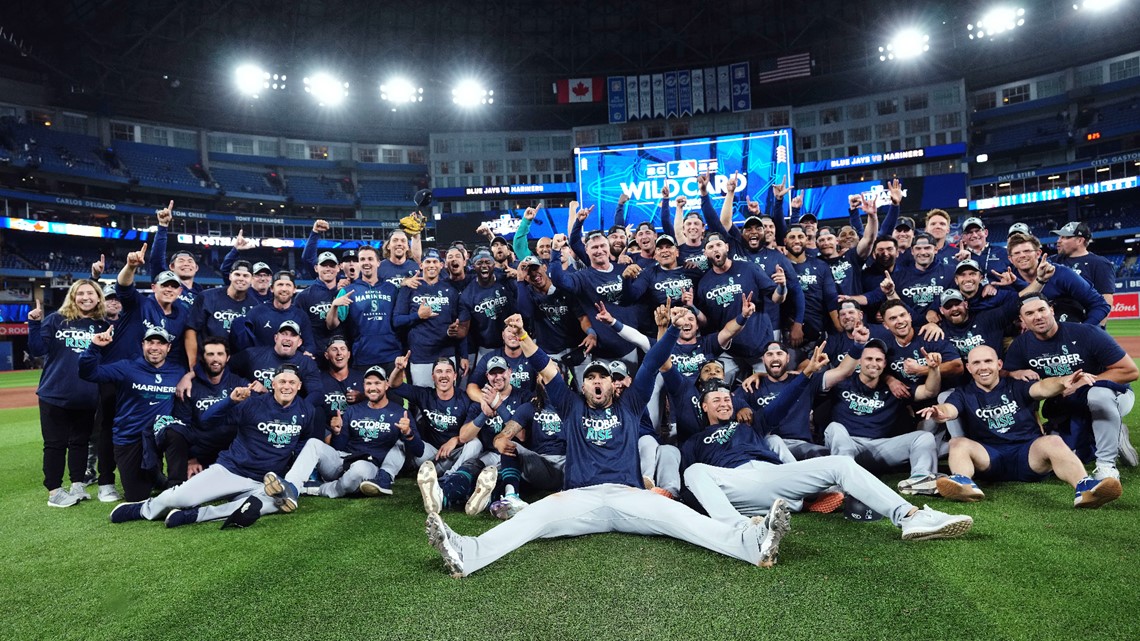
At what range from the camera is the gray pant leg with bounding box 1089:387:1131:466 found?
5.51m

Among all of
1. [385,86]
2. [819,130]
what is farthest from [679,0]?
[385,86]

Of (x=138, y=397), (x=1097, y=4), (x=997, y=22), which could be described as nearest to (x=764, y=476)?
(x=138, y=397)

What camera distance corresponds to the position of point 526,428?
6406mm

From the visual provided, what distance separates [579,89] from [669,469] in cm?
4330

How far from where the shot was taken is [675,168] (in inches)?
1251

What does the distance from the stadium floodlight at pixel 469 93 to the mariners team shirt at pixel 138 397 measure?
1703 inches

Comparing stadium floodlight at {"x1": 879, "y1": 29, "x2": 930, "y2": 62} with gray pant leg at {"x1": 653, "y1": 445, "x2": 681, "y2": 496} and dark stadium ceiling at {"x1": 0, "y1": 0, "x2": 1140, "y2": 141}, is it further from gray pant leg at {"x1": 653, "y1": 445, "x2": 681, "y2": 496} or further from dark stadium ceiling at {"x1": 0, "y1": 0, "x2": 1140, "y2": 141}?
gray pant leg at {"x1": 653, "y1": 445, "x2": 681, "y2": 496}

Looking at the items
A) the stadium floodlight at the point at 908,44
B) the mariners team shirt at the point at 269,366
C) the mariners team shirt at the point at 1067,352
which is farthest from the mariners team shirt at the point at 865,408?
the stadium floodlight at the point at 908,44

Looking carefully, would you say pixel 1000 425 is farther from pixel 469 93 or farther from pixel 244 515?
pixel 469 93

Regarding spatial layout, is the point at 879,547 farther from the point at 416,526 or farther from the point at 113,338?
the point at 113,338

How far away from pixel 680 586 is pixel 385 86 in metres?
49.2

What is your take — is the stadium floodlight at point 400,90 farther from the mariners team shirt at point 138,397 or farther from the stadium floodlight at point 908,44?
the mariners team shirt at point 138,397

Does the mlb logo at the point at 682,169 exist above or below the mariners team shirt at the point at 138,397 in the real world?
above

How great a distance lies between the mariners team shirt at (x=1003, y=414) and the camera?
5793 millimetres
